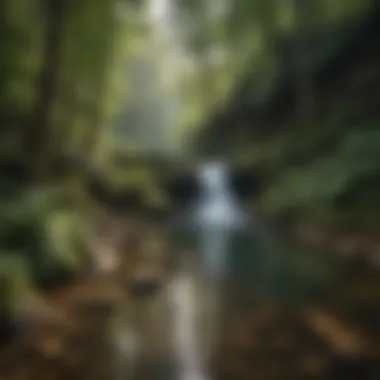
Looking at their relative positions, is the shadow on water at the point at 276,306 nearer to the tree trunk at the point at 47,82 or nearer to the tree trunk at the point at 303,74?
the tree trunk at the point at 303,74

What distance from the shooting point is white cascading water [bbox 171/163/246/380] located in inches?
51.4

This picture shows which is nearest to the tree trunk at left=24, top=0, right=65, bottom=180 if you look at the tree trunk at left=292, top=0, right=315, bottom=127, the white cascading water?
the white cascading water

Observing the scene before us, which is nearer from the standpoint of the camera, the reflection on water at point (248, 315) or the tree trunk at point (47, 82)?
the reflection on water at point (248, 315)

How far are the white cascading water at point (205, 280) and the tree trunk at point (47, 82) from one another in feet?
1.93

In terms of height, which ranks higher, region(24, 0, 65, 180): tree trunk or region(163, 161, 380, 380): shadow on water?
region(24, 0, 65, 180): tree trunk

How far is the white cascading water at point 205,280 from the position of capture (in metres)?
1.30

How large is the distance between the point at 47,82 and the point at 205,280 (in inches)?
38.7

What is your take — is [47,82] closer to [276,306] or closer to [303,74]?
[303,74]

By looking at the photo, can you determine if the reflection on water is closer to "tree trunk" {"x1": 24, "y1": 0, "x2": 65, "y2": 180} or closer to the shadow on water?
the shadow on water

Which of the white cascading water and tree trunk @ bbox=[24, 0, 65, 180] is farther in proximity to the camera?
tree trunk @ bbox=[24, 0, 65, 180]

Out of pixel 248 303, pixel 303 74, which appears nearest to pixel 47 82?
pixel 303 74

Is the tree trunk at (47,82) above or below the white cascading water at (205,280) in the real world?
above

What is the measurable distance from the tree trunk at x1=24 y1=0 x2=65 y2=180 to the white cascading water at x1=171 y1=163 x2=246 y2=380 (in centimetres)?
59

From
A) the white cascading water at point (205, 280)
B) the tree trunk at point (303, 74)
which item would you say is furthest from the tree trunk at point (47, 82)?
the tree trunk at point (303, 74)
